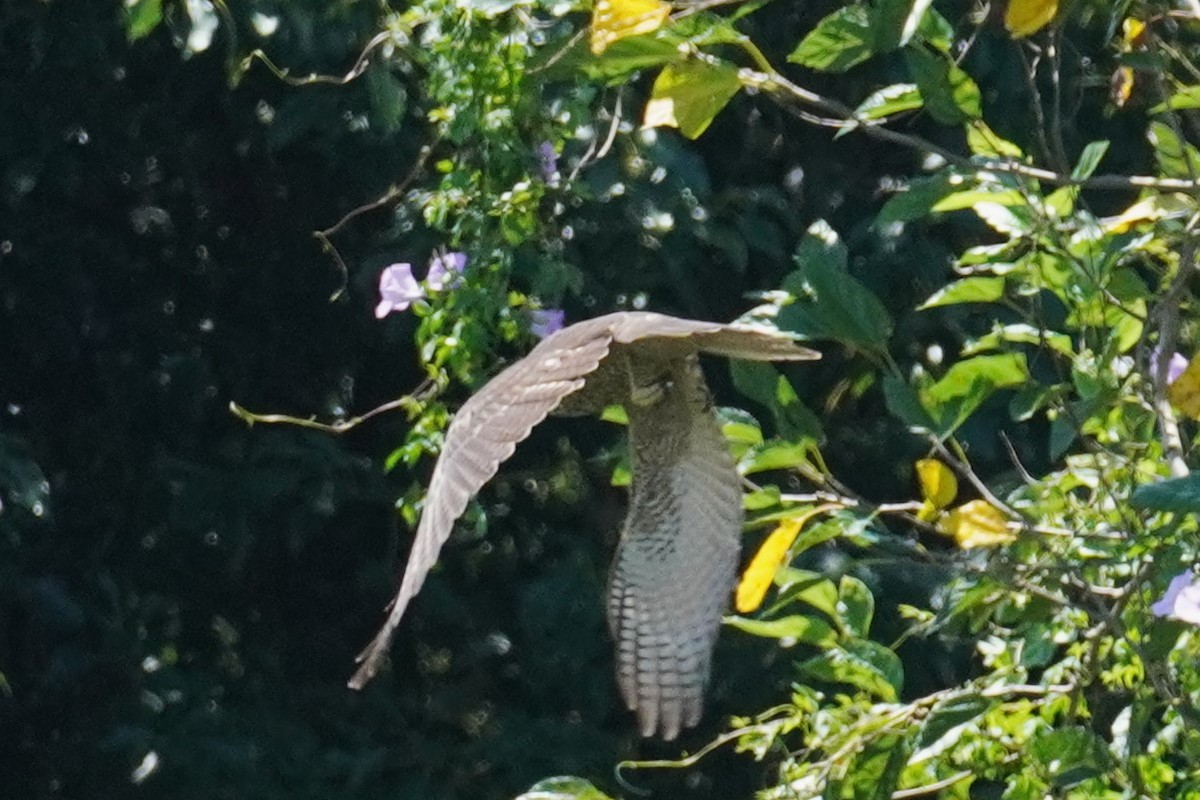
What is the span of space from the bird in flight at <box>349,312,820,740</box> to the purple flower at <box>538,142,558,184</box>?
12 cm

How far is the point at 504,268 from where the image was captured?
1.67 m

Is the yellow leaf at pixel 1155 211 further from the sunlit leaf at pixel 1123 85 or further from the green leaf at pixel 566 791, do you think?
the green leaf at pixel 566 791

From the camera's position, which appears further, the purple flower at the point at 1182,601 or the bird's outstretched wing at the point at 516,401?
the bird's outstretched wing at the point at 516,401

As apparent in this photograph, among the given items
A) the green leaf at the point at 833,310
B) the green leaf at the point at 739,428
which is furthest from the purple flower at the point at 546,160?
the green leaf at the point at 833,310

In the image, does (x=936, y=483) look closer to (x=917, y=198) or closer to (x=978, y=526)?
(x=978, y=526)

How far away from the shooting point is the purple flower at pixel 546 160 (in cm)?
173

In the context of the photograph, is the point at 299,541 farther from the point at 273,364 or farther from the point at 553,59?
the point at 553,59

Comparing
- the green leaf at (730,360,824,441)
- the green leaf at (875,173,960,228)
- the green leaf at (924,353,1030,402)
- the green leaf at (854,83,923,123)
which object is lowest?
the green leaf at (730,360,824,441)

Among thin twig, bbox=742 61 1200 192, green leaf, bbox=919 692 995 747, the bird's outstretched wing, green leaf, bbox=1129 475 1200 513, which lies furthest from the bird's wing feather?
green leaf, bbox=1129 475 1200 513

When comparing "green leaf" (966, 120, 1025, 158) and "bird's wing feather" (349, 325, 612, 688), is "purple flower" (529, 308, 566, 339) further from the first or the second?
"green leaf" (966, 120, 1025, 158)

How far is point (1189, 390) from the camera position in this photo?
4.26ft

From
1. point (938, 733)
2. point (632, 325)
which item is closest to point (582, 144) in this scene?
point (632, 325)

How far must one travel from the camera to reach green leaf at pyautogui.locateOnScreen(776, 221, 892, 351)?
1378mm

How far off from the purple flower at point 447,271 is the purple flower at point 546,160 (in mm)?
92
